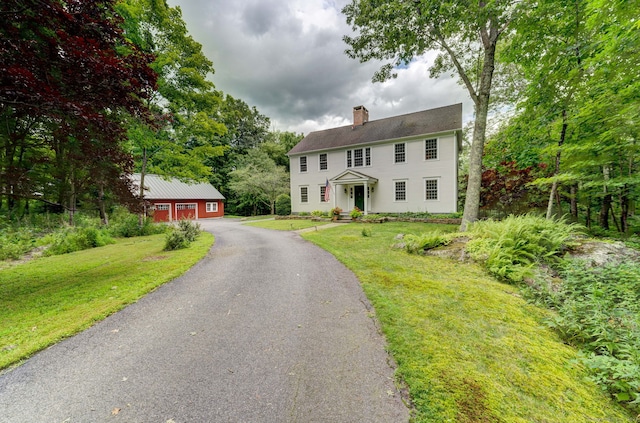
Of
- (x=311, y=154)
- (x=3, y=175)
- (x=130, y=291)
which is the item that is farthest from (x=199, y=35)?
(x=130, y=291)

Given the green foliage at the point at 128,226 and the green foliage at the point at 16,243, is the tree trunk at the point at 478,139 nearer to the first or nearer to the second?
the green foliage at the point at 128,226

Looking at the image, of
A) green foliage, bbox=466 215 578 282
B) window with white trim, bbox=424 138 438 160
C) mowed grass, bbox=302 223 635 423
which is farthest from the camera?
window with white trim, bbox=424 138 438 160

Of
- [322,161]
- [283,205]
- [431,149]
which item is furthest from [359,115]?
[283,205]

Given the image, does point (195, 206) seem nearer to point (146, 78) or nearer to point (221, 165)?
point (221, 165)

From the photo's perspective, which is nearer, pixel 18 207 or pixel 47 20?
pixel 47 20

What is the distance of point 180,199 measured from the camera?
24234mm

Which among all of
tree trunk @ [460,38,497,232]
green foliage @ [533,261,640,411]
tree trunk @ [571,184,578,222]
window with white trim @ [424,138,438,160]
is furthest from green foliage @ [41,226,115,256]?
tree trunk @ [571,184,578,222]

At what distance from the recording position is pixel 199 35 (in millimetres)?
13938

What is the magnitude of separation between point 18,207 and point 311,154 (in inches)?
736

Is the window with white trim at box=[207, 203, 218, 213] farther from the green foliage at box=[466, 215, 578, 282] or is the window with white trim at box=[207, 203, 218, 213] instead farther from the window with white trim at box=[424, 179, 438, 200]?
the green foliage at box=[466, 215, 578, 282]

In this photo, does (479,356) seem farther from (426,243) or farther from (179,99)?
(179,99)

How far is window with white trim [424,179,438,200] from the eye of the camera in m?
17.1

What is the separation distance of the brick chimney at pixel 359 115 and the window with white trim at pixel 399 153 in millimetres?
5076

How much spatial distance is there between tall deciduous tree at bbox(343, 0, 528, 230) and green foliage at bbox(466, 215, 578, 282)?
2753mm
